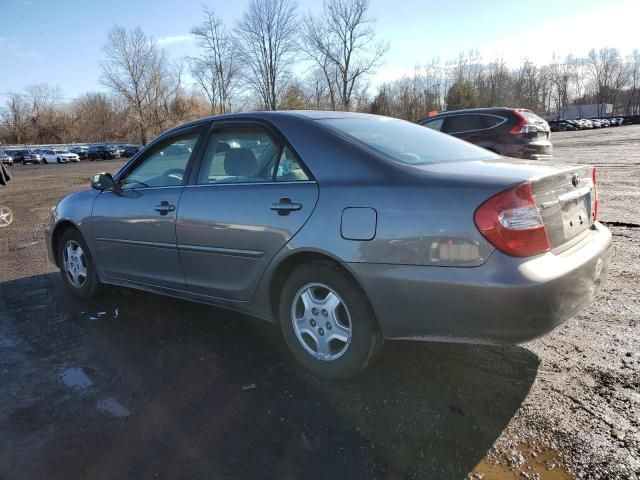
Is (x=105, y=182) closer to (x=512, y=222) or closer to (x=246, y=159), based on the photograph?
(x=246, y=159)

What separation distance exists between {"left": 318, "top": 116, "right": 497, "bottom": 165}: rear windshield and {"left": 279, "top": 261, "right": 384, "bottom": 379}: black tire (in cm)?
76

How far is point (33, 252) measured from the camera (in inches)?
277

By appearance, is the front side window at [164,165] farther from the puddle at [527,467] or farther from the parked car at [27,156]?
the parked car at [27,156]

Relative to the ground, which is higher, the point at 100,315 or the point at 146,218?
the point at 146,218

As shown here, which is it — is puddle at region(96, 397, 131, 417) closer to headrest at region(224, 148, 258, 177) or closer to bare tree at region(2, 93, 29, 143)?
headrest at region(224, 148, 258, 177)

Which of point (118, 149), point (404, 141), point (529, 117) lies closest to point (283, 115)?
point (404, 141)

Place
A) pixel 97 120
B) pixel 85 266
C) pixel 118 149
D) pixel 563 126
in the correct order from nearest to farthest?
pixel 85 266, pixel 118 149, pixel 563 126, pixel 97 120

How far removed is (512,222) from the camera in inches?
91.7

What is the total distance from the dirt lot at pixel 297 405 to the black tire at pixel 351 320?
4.7 inches

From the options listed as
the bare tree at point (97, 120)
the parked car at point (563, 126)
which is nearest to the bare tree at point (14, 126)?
the bare tree at point (97, 120)

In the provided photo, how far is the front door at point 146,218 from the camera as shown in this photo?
369 cm

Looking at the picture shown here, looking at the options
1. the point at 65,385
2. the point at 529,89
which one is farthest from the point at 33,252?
the point at 529,89

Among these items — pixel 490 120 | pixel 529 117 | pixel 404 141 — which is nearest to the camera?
pixel 404 141

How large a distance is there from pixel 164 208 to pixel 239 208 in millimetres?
812
